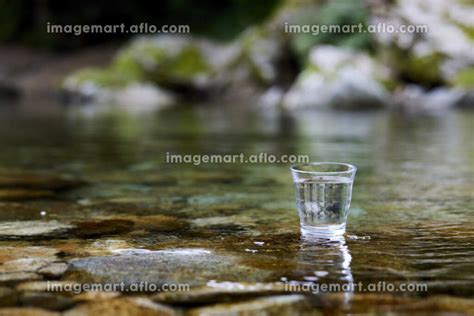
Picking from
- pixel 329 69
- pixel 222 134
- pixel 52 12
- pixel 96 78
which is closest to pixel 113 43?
pixel 52 12

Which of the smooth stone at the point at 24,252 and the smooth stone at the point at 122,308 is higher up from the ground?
the smooth stone at the point at 24,252

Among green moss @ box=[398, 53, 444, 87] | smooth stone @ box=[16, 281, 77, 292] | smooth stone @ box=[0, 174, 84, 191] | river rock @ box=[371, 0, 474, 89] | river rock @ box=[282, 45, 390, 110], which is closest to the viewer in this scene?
smooth stone @ box=[16, 281, 77, 292]

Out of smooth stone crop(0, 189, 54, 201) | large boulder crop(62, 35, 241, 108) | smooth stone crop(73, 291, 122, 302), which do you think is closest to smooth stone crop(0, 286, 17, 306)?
smooth stone crop(73, 291, 122, 302)

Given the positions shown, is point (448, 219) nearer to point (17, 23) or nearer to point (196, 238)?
point (196, 238)

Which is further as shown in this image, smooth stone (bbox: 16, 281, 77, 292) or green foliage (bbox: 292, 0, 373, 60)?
green foliage (bbox: 292, 0, 373, 60)

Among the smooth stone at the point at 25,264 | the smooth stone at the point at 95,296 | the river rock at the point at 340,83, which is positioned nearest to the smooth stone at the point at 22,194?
the smooth stone at the point at 25,264

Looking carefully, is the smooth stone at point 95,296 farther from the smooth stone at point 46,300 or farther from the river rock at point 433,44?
the river rock at point 433,44

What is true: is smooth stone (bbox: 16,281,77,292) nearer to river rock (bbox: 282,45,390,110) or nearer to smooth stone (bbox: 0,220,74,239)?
smooth stone (bbox: 0,220,74,239)

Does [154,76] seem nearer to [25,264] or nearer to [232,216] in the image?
[232,216]
